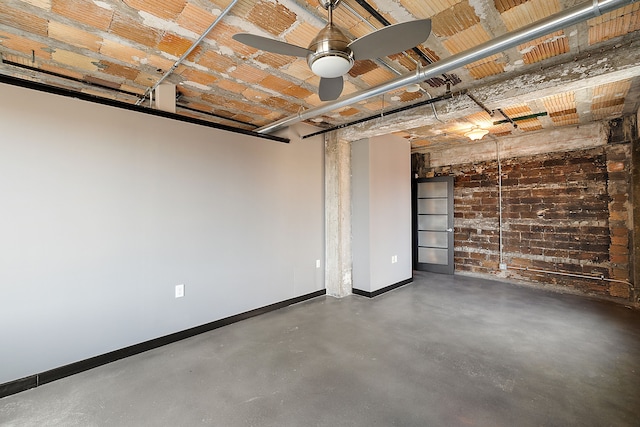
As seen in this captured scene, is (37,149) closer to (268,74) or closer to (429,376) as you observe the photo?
(268,74)

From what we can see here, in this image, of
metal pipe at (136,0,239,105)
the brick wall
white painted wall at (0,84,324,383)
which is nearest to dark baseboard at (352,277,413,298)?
white painted wall at (0,84,324,383)

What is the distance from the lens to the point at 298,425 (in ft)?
5.88

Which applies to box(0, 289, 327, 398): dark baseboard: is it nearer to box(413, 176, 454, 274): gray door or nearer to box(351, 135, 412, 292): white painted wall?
box(351, 135, 412, 292): white painted wall

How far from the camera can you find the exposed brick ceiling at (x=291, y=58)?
1.87 meters

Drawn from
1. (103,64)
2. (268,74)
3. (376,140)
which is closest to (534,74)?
(376,140)

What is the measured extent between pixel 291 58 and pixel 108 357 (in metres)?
3.12

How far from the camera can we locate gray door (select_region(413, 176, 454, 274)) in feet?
19.4

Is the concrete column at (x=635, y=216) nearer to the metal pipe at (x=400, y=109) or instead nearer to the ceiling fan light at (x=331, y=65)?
the metal pipe at (x=400, y=109)

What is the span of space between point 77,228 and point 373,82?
9.93 feet

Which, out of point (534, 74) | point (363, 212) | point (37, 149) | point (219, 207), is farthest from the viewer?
point (363, 212)

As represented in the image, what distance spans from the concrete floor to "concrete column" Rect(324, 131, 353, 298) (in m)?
0.93

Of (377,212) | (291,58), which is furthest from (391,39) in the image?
(377,212)

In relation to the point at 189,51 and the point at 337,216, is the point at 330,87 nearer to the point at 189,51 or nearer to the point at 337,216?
the point at 189,51

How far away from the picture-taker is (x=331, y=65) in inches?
63.9
